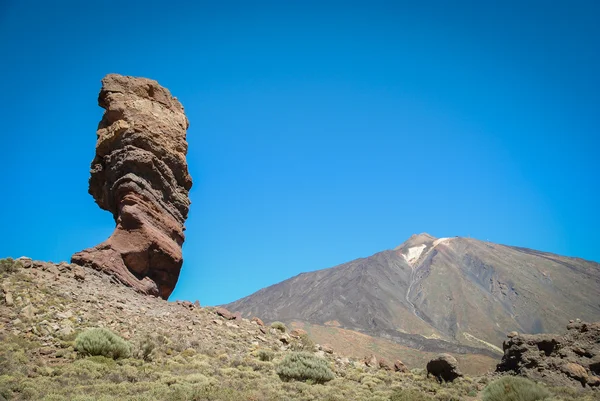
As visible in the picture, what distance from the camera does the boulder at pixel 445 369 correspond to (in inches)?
583

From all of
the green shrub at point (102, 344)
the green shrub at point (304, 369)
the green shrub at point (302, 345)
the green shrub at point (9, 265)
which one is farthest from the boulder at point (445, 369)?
the green shrub at point (9, 265)

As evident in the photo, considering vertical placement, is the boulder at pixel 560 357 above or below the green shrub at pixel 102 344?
below

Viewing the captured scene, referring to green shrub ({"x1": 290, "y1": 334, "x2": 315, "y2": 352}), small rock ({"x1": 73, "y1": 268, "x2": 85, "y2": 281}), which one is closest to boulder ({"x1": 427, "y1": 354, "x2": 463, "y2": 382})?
green shrub ({"x1": 290, "y1": 334, "x2": 315, "y2": 352})

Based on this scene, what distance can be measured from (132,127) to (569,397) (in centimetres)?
1843

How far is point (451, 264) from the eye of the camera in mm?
132875

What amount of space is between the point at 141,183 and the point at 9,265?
5856 mm

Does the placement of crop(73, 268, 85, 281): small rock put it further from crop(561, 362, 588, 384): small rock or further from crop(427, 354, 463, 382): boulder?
crop(561, 362, 588, 384): small rock

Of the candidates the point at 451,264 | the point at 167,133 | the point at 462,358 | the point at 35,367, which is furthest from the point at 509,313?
the point at 35,367

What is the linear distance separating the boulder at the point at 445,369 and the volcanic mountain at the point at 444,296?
50.2 m

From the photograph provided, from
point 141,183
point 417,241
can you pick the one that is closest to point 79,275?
point 141,183

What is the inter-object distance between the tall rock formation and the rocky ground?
1.20 m

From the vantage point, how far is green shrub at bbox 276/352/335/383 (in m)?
11.9

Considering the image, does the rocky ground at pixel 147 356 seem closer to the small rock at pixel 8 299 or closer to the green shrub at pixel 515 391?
the small rock at pixel 8 299

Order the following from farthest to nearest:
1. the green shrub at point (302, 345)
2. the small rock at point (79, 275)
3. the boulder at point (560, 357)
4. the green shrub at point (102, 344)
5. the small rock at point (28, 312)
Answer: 1. the green shrub at point (302, 345)
2. the small rock at point (79, 275)
3. the boulder at point (560, 357)
4. the small rock at point (28, 312)
5. the green shrub at point (102, 344)
